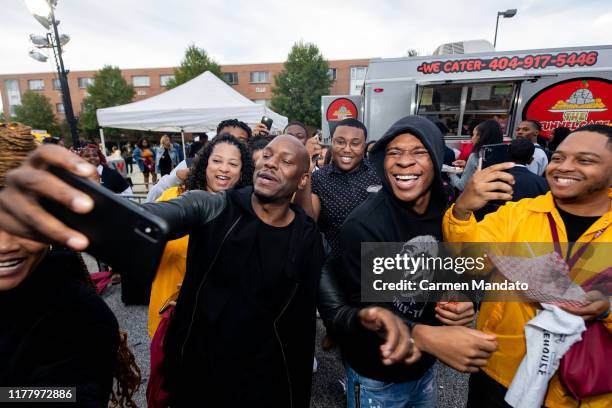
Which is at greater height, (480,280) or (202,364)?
(480,280)

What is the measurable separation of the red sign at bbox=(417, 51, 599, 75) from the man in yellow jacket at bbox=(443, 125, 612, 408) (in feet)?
19.8

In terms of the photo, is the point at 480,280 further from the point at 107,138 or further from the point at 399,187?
the point at 107,138

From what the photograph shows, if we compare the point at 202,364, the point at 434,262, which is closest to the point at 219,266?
the point at 202,364

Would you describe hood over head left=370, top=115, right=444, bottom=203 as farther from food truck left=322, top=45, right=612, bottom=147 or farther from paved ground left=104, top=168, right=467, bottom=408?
food truck left=322, top=45, right=612, bottom=147

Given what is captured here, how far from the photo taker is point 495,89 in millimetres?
6848

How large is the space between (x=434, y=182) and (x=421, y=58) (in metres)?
6.61

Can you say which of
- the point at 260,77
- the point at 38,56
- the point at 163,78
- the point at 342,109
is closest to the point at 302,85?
the point at 260,77

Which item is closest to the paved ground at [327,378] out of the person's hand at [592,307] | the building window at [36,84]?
the person's hand at [592,307]

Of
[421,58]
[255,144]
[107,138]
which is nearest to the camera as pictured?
[255,144]

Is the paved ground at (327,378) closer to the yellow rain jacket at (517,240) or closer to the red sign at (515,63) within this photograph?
the yellow rain jacket at (517,240)

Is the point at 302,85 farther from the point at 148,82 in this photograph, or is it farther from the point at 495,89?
the point at 495,89

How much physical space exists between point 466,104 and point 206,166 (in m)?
6.90

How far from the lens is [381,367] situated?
140cm

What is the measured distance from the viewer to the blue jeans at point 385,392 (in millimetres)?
1435
